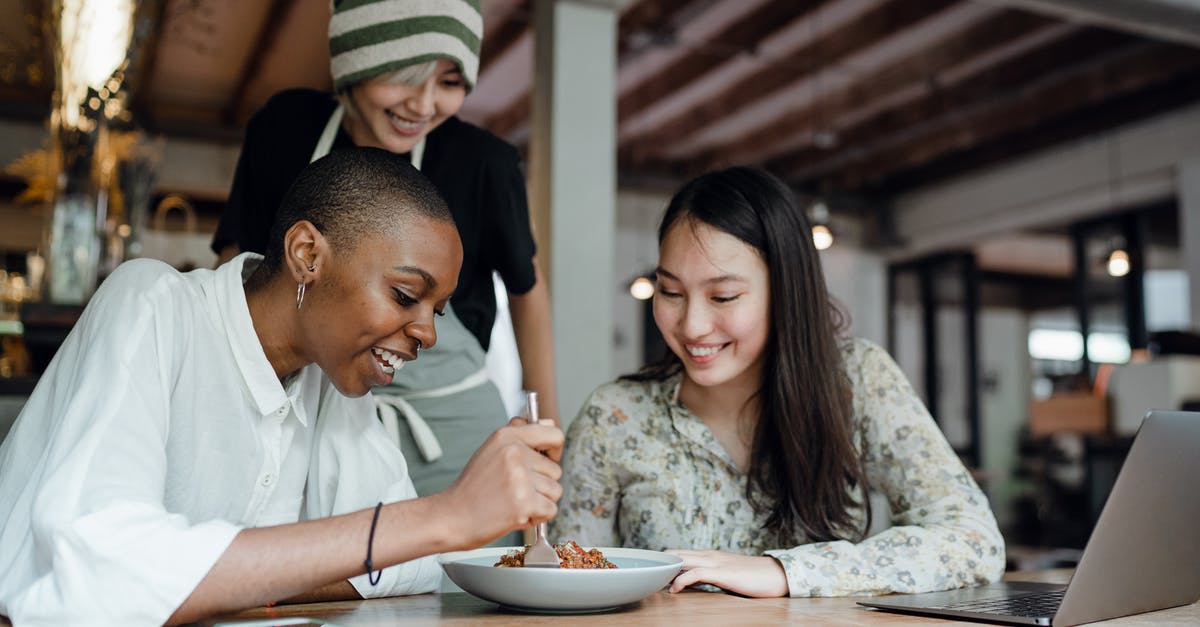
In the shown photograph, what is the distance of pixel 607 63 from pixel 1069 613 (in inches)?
123

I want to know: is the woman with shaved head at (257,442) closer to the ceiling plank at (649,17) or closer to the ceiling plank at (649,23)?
the ceiling plank at (649,17)

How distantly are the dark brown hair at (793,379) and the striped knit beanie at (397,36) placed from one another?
0.45 metres

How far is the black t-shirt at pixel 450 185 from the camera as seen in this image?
1781 millimetres

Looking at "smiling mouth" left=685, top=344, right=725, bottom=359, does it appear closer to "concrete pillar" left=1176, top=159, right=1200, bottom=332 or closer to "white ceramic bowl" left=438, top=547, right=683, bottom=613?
"white ceramic bowl" left=438, top=547, right=683, bottom=613

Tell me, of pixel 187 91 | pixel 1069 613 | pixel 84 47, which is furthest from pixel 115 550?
pixel 187 91

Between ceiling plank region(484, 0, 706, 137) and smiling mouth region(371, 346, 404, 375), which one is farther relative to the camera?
ceiling plank region(484, 0, 706, 137)

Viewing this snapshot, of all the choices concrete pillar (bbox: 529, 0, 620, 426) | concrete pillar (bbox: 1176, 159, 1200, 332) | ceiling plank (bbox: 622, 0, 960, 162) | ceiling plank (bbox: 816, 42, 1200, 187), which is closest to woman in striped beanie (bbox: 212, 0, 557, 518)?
concrete pillar (bbox: 529, 0, 620, 426)

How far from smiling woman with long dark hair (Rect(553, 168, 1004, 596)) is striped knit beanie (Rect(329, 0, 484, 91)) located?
1.48 ft

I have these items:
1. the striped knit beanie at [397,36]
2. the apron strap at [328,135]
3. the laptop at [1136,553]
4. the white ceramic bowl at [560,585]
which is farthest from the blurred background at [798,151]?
the laptop at [1136,553]

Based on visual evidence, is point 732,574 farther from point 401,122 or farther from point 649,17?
point 649,17

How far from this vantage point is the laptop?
1072 millimetres

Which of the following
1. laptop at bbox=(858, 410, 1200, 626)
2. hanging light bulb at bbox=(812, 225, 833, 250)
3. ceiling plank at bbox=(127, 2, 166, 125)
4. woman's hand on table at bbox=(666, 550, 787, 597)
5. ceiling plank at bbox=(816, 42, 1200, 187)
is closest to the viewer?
laptop at bbox=(858, 410, 1200, 626)

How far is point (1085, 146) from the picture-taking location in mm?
7668

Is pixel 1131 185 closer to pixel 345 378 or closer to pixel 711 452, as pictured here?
pixel 711 452
